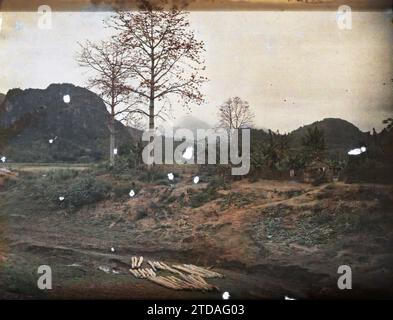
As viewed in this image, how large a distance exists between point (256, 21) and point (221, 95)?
556 millimetres

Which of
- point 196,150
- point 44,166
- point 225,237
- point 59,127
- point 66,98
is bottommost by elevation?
point 225,237

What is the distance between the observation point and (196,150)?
3656 millimetres

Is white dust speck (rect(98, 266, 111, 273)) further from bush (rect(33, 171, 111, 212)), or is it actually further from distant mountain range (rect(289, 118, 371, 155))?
distant mountain range (rect(289, 118, 371, 155))

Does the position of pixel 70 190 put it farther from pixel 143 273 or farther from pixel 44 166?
pixel 143 273

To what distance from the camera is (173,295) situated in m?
3.54

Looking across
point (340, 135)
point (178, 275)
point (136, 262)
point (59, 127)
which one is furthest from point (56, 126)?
point (340, 135)

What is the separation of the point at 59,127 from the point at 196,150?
3.15 feet

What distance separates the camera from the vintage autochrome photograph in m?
3.55

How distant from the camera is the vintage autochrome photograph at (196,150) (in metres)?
3.55

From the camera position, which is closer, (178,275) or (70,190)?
(178,275)

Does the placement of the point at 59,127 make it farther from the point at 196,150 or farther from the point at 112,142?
the point at 196,150

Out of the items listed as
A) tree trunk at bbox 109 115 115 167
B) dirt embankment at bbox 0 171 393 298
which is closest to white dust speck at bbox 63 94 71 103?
tree trunk at bbox 109 115 115 167

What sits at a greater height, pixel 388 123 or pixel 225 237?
pixel 388 123

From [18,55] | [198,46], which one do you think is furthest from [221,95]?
[18,55]
